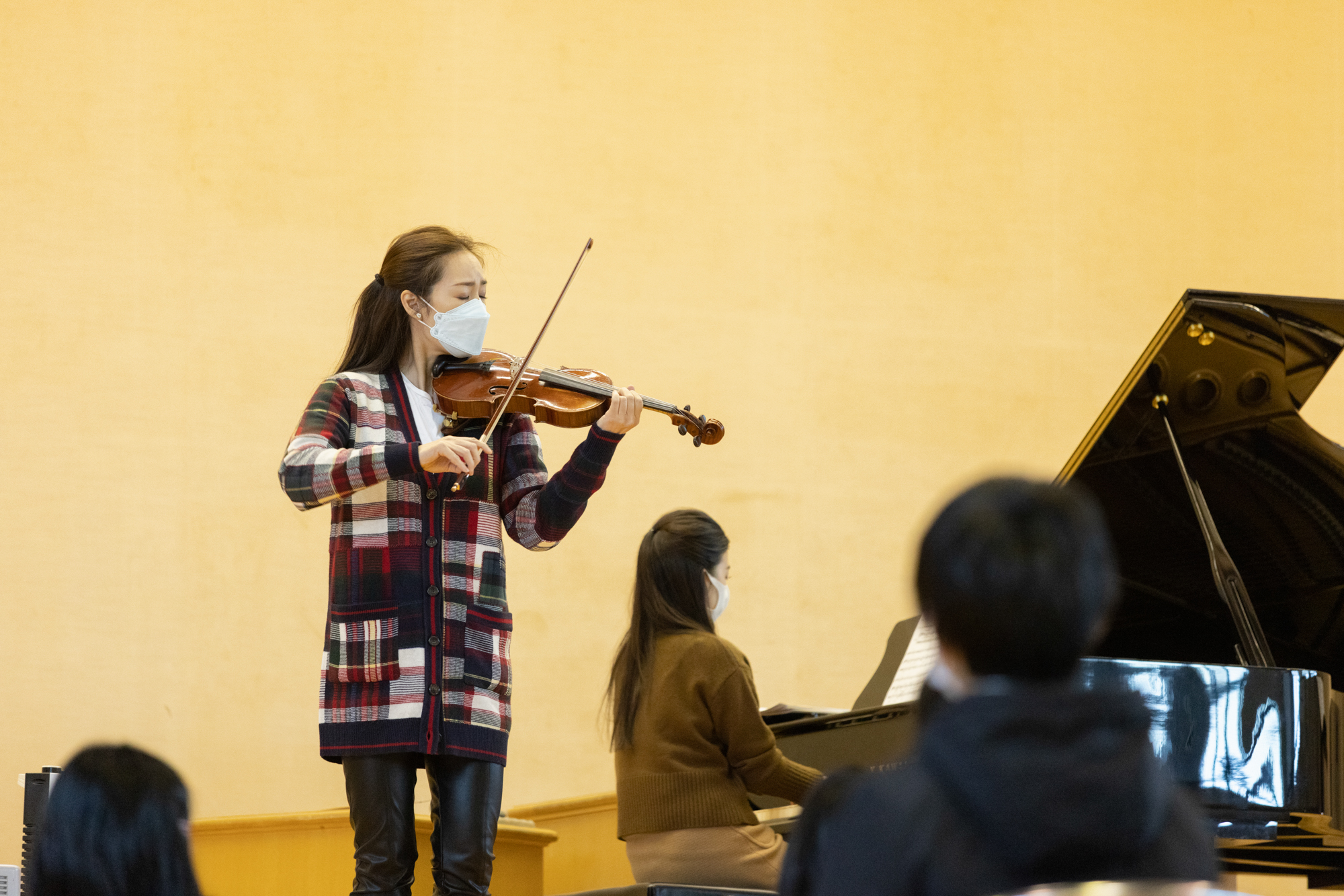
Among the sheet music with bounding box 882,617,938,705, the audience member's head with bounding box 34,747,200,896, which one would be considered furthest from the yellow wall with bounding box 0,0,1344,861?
the audience member's head with bounding box 34,747,200,896

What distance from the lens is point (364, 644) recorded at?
2.61 metres

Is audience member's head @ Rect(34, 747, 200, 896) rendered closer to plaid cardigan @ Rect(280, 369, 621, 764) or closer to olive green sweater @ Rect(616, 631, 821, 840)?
plaid cardigan @ Rect(280, 369, 621, 764)

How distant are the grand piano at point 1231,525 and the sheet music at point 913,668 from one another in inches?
7.8

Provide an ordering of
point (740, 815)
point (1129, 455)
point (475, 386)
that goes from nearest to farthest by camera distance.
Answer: point (475, 386)
point (740, 815)
point (1129, 455)

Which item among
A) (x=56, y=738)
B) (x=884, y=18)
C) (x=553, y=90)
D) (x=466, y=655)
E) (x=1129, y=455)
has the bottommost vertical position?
(x=56, y=738)

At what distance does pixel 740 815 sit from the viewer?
3279 mm

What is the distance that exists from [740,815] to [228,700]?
8.54 ft

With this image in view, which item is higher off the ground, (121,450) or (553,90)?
(553,90)

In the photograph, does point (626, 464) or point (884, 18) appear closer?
point (626, 464)

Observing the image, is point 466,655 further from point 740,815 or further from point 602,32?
point 602,32

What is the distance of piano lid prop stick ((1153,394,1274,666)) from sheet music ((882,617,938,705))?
678 mm

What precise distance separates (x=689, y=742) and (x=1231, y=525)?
142 centimetres

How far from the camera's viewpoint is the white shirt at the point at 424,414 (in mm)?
2779

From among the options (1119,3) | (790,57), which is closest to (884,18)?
(790,57)
